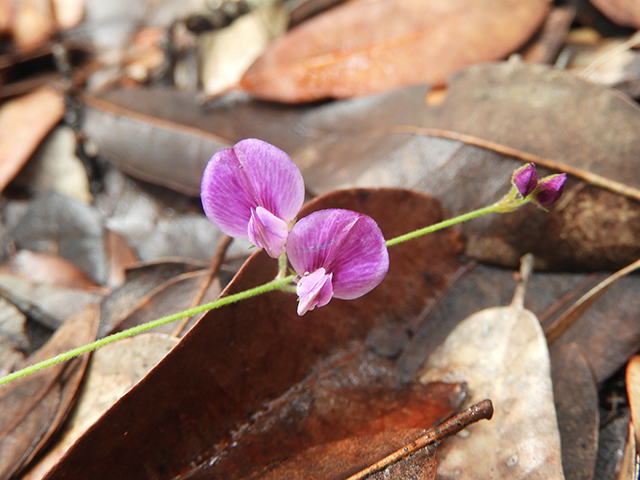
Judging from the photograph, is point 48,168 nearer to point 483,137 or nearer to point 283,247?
point 283,247

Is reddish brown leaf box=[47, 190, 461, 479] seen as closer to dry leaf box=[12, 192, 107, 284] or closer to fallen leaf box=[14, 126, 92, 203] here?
dry leaf box=[12, 192, 107, 284]

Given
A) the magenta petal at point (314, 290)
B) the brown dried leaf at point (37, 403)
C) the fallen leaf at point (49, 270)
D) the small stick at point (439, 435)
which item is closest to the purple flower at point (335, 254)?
the magenta petal at point (314, 290)

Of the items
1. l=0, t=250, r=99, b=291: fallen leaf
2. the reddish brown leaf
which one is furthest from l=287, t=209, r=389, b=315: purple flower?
l=0, t=250, r=99, b=291: fallen leaf

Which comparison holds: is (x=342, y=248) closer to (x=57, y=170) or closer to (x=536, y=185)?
(x=536, y=185)

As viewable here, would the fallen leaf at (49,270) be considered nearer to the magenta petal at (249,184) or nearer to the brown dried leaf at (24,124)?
the brown dried leaf at (24,124)

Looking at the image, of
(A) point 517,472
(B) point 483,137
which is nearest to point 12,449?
(A) point 517,472

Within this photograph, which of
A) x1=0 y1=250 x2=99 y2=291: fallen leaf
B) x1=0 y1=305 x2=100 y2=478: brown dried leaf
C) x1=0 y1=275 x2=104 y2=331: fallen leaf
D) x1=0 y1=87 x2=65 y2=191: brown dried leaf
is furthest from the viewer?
x1=0 y1=87 x2=65 y2=191: brown dried leaf
